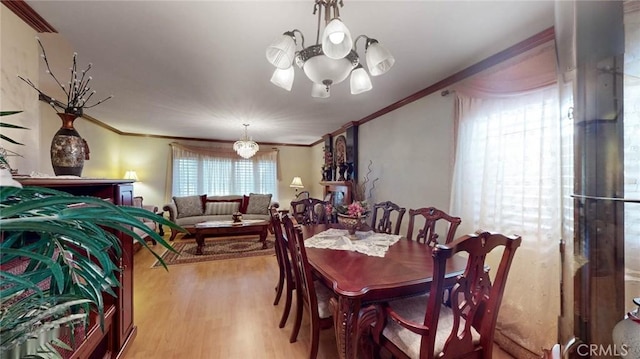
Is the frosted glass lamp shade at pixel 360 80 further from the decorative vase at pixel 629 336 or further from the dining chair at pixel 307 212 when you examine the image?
the dining chair at pixel 307 212

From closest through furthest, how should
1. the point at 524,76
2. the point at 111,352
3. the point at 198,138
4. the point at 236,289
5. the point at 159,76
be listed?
the point at 111,352
the point at 524,76
the point at 159,76
the point at 236,289
the point at 198,138

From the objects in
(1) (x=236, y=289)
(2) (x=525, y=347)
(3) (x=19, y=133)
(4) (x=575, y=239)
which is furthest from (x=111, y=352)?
(2) (x=525, y=347)

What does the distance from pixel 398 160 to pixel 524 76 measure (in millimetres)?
1692

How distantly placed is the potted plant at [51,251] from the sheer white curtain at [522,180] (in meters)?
1.97

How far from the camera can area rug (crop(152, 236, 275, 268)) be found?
3.69 meters

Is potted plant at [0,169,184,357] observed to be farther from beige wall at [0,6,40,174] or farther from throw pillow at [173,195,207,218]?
throw pillow at [173,195,207,218]

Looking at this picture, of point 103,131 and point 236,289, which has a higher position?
point 103,131

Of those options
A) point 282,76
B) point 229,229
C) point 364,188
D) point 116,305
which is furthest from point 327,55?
point 229,229

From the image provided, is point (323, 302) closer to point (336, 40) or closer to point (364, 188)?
point (336, 40)

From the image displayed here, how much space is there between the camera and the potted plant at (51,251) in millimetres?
388

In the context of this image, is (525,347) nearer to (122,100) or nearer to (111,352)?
(111,352)

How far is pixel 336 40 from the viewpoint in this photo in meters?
1.15

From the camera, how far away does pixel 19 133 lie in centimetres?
139

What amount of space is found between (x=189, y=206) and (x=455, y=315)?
5.47 m
